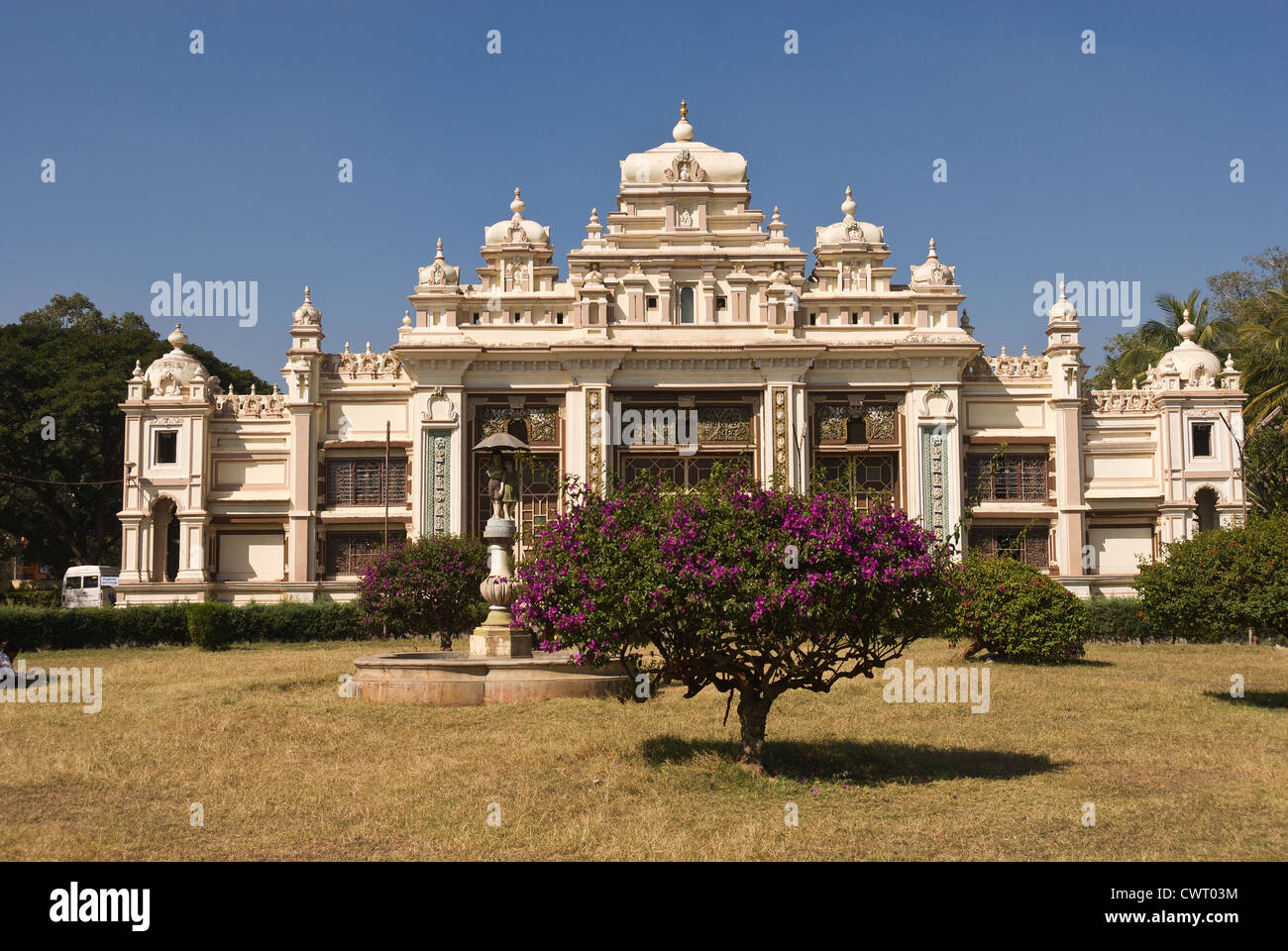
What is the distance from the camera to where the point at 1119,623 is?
35.6 m

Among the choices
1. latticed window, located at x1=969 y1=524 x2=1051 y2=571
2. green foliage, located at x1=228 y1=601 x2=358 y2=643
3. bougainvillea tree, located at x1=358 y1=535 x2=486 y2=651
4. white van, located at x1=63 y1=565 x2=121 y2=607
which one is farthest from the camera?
white van, located at x1=63 y1=565 x2=121 y2=607

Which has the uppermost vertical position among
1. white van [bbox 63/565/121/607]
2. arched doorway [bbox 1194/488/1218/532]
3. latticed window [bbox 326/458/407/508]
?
latticed window [bbox 326/458/407/508]

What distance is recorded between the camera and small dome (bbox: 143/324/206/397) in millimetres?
43469

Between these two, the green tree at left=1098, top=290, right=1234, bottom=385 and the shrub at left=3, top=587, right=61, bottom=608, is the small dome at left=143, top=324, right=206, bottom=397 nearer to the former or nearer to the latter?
the shrub at left=3, top=587, right=61, bottom=608

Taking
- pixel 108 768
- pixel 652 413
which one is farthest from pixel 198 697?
pixel 652 413

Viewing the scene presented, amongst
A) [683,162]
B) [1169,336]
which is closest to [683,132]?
[683,162]

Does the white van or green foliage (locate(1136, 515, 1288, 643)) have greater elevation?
green foliage (locate(1136, 515, 1288, 643))

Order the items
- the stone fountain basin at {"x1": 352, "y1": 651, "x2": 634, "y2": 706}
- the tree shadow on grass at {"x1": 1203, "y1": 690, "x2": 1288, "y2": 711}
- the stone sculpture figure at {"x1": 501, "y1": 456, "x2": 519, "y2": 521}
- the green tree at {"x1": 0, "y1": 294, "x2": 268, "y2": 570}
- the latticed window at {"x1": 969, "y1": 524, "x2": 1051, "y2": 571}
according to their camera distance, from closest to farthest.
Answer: the stone fountain basin at {"x1": 352, "y1": 651, "x2": 634, "y2": 706} → the tree shadow on grass at {"x1": 1203, "y1": 690, "x2": 1288, "y2": 711} → the stone sculpture figure at {"x1": 501, "y1": 456, "x2": 519, "y2": 521} → the latticed window at {"x1": 969, "y1": 524, "x2": 1051, "y2": 571} → the green tree at {"x1": 0, "y1": 294, "x2": 268, "y2": 570}

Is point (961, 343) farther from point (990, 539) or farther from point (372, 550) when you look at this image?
point (372, 550)

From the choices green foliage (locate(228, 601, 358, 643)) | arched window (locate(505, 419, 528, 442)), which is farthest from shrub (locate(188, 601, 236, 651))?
arched window (locate(505, 419, 528, 442))

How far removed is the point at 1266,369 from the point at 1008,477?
9.74m

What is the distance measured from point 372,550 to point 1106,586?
26.7m

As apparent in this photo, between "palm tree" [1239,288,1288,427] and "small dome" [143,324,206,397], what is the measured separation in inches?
1515

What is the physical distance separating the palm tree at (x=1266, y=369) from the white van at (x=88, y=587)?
42420 mm
